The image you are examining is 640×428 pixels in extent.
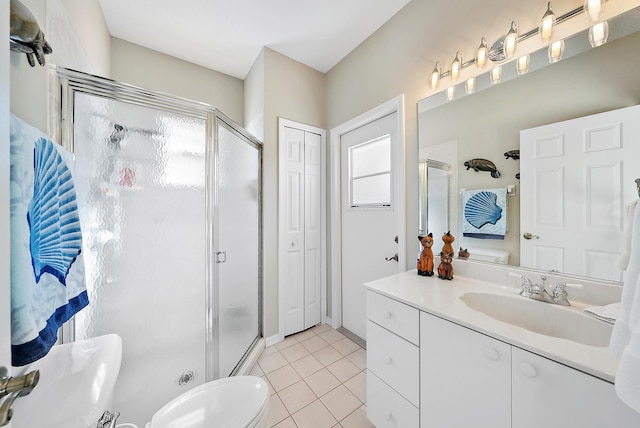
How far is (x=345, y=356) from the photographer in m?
1.83

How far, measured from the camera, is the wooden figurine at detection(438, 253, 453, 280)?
130 cm

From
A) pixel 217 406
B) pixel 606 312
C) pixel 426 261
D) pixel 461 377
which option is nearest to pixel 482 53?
pixel 426 261

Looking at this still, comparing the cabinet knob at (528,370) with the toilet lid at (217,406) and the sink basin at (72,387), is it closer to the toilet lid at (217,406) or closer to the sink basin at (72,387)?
the toilet lid at (217,406)

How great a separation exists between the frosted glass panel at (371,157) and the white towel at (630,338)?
1420mm

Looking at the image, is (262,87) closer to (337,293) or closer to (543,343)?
(337,293)

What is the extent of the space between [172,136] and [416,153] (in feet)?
5.04

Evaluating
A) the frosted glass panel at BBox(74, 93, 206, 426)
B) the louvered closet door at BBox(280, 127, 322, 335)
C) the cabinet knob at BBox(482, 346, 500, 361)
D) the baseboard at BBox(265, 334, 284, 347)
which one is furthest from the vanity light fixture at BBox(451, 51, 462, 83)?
the baseboard at BBox(265, 334, 284, 347)

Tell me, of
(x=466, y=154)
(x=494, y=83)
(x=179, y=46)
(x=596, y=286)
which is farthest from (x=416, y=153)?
(x=179, y=46)

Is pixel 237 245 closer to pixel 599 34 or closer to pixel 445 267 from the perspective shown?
pixel 445 267

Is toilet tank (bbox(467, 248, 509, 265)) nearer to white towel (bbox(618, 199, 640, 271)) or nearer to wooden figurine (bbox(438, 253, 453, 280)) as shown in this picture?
wooden figurine (bbox(438, 253, 453, 280))

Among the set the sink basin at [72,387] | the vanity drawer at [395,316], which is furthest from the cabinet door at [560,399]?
the sink basin at [72,387]

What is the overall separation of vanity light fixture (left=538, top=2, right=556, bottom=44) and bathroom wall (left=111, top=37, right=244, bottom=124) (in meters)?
2.58

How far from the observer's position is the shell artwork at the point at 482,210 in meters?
1.21

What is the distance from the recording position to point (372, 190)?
196 cm
